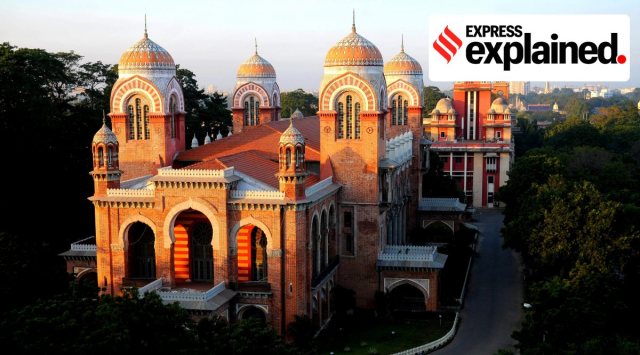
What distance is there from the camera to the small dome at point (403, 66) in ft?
177

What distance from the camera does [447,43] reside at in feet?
142

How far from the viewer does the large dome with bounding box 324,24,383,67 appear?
39.2m

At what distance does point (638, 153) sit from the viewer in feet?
255

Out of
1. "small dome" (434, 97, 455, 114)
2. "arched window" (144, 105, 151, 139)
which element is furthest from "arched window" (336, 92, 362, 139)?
"small dome" (434, 97, 455, 114)

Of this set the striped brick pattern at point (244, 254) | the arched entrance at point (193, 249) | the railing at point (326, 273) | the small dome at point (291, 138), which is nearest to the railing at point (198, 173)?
the small dome at point (291, 138)

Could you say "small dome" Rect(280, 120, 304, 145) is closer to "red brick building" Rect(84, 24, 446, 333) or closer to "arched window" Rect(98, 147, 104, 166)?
"red brick building" Rect(84, 24, 446, 333)

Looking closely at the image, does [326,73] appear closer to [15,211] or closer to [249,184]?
[249,184]

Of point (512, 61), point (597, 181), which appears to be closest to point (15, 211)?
point (512, 61)

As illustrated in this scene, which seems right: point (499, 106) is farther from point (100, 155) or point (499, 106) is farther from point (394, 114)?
point (100, 155)

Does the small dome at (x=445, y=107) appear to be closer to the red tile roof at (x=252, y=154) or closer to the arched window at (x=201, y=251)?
the red tile roof at (x=252, y=154)

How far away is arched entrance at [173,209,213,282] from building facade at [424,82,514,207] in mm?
42484

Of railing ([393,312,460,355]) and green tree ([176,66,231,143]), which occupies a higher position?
green tree ([176,66,231,143])

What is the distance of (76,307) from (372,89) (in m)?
20.4

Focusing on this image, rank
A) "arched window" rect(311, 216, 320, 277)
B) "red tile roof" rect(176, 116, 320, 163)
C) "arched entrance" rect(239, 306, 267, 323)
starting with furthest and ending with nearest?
1. "red tile roof" rect(176, 116, 320, 163)
2. "arched window" rect(311, 216, 320, 277)
3. "arched entrance" rect(239, 306, 267, 323)
